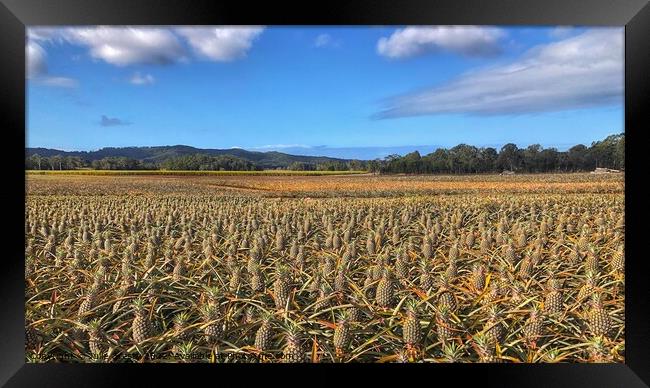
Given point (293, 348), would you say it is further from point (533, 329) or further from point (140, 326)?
point (533, 329)

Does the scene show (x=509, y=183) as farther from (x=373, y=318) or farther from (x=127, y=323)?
(x=127, y=323)

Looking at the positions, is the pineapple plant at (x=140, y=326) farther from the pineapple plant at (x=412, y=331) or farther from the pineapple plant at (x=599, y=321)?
the pineapple plant at (x=599, y=321)

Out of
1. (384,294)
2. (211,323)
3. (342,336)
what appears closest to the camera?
(342,336)

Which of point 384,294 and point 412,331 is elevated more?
point 384,294

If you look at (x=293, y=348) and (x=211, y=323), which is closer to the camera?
(x=293, y=348)

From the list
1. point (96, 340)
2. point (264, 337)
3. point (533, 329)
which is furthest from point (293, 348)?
point (533, 329)

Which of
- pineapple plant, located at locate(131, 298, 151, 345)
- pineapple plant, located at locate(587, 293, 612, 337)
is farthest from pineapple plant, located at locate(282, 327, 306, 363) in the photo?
pineapple plant, located at locate(587, 293, 612, 337)

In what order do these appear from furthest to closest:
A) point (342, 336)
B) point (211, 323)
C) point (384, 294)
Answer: point (384, 294)
point (211, 323)
point (342, 336)

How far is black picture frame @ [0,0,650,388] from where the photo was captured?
227cm
